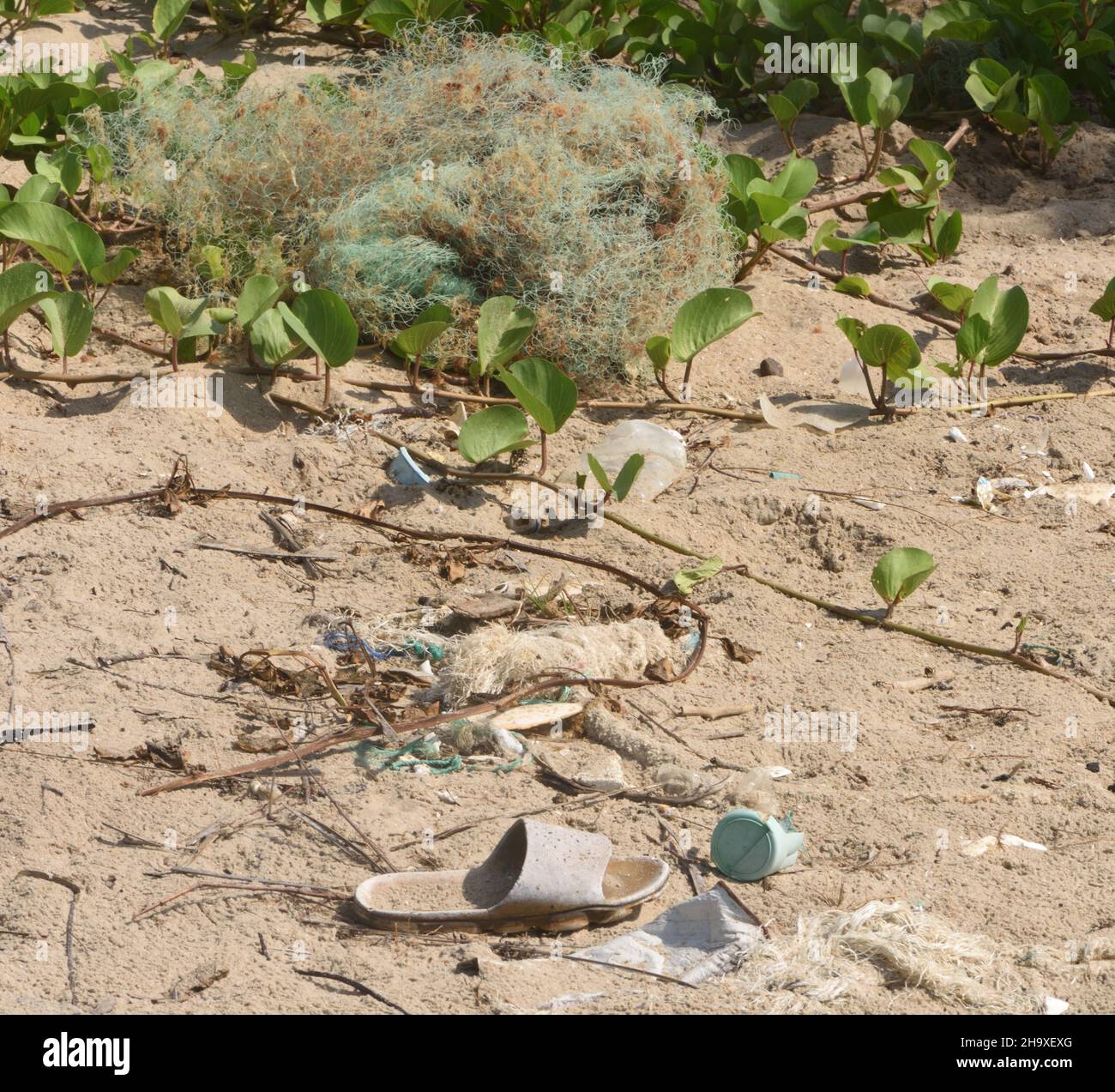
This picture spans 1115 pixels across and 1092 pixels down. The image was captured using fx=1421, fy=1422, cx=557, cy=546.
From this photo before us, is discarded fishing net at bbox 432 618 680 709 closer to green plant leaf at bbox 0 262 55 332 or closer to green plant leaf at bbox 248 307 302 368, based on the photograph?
green plant leaf at bbox 248 307 302 368

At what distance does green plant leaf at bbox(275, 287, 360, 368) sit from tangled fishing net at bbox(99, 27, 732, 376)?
0.32 metres

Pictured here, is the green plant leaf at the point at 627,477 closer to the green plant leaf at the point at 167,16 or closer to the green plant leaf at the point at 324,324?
the green plant leaf at the point at 324,324

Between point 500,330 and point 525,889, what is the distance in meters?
1.89

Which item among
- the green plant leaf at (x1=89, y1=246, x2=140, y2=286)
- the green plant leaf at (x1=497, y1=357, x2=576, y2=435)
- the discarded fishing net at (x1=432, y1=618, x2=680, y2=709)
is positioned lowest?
the discarded fishing net at (x1=432, y1=618, x2=680, y2=709)

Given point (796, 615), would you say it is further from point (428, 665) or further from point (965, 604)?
point (428, 665)

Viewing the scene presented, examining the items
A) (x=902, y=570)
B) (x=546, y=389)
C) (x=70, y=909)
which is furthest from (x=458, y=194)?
(x=70, y=909)

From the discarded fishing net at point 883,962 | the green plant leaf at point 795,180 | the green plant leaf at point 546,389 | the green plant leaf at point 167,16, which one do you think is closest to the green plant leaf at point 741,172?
the green plant leaf at point 795,180

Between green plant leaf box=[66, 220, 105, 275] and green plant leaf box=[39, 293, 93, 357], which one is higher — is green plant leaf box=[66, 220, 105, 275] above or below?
above

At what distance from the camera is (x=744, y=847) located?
2.13m

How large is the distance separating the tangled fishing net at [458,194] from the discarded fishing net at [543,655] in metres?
1.21

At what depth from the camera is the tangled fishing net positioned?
3.83 m

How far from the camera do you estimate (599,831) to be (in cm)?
228

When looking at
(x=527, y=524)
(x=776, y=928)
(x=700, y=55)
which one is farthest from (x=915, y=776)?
(x=700, y=55)

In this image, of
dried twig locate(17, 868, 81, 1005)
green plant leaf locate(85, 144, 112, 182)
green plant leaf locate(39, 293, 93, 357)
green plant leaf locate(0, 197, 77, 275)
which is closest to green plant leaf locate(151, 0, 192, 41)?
green plant leaf locate(85, 144, 112, 182)
